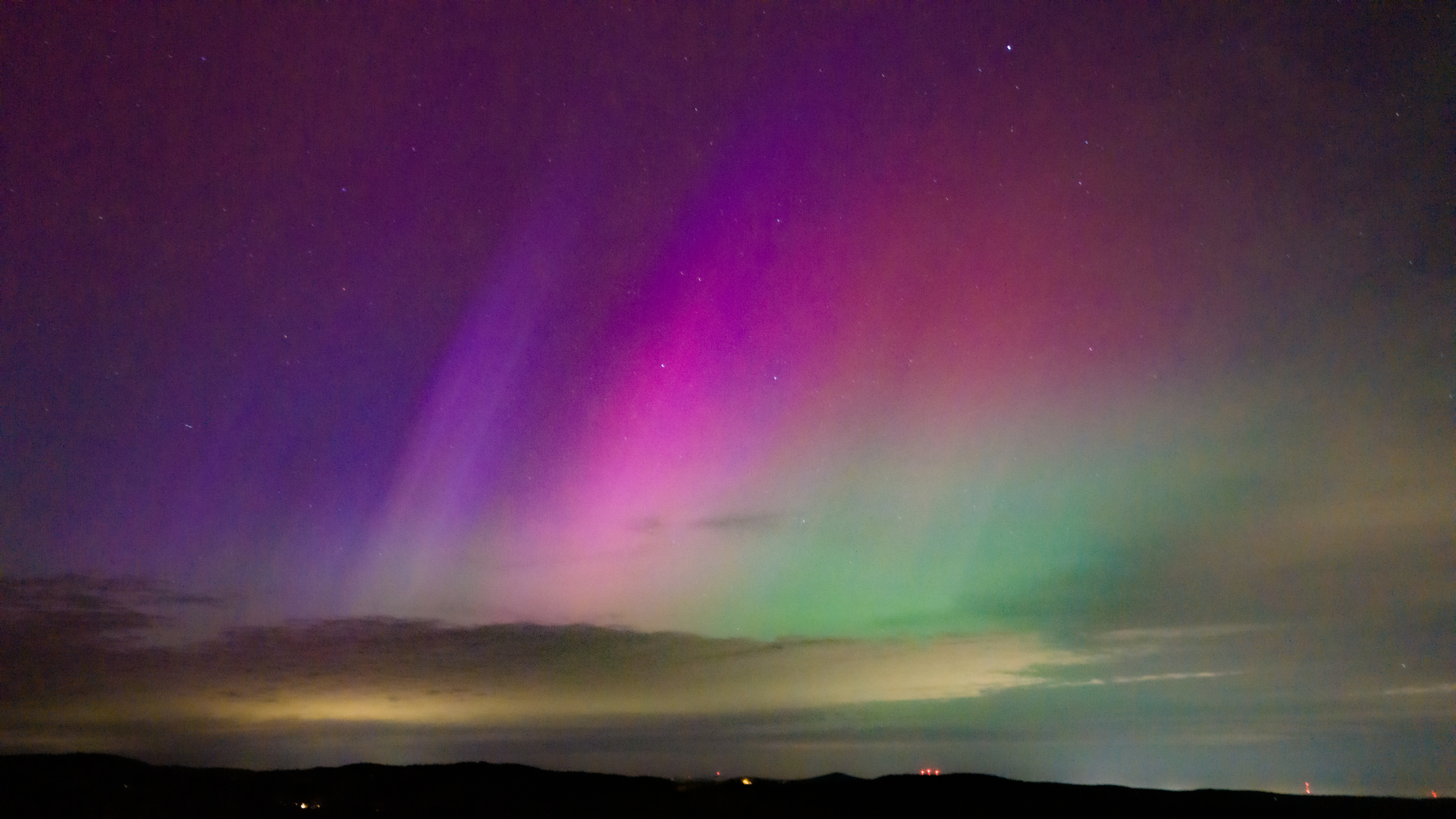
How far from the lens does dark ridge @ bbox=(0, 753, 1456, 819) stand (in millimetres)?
44156

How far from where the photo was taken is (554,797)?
170 feet

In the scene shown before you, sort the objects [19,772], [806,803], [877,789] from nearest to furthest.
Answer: [806,803], [877,789], [19,772]

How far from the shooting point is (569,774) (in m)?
59.8

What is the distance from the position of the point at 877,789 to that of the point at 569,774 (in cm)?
1866

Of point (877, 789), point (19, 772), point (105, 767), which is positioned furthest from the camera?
point (105, 767)

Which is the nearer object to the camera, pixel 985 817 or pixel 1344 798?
pixel 985 817

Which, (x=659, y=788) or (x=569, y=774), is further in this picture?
(x=569, y=774)

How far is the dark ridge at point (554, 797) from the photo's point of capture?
44156mm

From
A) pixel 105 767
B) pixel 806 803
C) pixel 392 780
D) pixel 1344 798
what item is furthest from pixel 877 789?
pixel 105 767

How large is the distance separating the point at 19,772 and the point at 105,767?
17.5ft

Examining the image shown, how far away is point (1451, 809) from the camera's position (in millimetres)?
45344

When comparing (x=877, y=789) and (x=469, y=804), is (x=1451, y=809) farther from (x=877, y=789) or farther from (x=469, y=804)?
(x=469, y=804)

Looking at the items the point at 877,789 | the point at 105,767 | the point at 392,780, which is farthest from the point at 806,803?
the point at 105,767

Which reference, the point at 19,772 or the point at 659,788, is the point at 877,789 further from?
the point at 19,772
